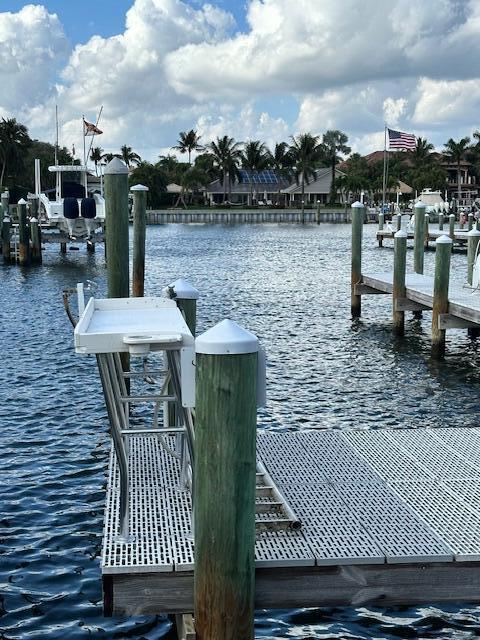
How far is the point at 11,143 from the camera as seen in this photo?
8806cm

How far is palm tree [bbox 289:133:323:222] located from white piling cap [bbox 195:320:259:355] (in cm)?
10057

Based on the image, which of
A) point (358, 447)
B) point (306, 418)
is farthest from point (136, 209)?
point (358, 447)

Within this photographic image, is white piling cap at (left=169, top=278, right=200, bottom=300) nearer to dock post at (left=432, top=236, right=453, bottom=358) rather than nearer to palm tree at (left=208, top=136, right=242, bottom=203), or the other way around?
dock post at (left=432, top=236, right=453, bottom=358)

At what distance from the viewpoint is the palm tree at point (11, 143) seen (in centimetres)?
8750

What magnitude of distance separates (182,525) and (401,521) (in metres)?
1.58

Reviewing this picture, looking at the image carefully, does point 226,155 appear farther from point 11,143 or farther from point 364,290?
point 364,290

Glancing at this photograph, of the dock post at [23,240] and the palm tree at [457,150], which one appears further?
the palm tree at [457,150]

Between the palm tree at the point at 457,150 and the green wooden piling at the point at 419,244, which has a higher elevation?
the palm tree at the point at 457,150

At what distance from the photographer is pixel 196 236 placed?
68.0 meters

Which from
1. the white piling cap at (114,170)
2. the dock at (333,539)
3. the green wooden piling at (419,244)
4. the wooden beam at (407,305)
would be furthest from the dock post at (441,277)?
the dock at (333,539)

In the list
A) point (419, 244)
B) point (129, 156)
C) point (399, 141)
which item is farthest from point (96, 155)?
point (419, 244)

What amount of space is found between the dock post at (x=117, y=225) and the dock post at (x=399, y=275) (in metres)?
6.91

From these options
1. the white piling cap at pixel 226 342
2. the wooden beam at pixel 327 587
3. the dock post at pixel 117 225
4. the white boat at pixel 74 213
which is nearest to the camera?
the white piling cap at pixel 226 342

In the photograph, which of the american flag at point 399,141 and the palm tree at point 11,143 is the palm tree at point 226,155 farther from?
the american flag at point 399,141
